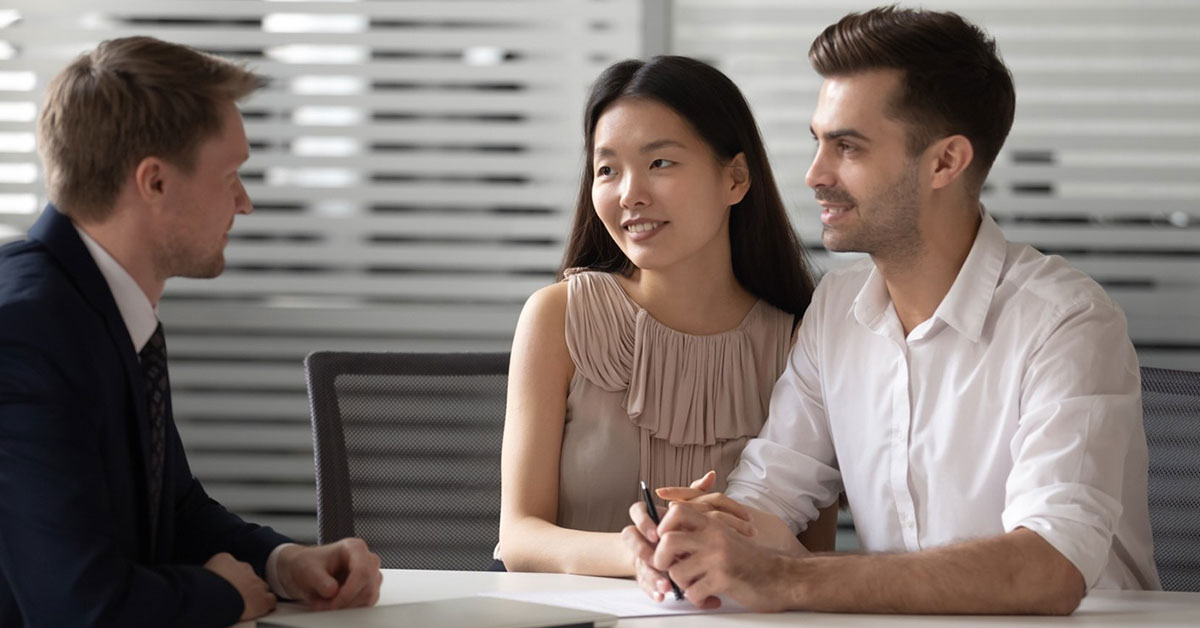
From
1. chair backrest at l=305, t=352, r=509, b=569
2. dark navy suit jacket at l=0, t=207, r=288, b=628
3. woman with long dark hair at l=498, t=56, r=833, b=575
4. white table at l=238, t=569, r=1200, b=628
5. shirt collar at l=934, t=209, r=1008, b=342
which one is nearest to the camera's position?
dark navy suit jacket at l=0, t=207, r=288, b=628

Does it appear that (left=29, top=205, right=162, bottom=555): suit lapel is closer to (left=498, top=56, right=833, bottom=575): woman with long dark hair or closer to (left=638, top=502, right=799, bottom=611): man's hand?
(left=638, top=502, right=799, bottom=611): man's hand

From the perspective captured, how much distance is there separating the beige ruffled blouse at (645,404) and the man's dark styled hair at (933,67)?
480mm

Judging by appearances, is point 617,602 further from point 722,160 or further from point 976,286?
point 722,160

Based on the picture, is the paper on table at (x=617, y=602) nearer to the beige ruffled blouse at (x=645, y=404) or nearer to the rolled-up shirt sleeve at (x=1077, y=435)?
the rolled-up shirt sleeve at (x=1077, y=435)

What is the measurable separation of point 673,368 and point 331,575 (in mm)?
840

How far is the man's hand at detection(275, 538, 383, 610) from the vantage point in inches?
60.7

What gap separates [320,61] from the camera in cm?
344

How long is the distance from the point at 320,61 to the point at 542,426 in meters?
1.64

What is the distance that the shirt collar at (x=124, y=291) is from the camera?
144cm

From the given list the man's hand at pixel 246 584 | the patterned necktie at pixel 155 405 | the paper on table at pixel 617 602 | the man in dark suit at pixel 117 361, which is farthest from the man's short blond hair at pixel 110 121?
the paper on table at pixel 617 602

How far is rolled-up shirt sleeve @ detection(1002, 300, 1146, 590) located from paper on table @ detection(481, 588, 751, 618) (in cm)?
42

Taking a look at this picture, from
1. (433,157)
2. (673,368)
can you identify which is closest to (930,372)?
(673,368)

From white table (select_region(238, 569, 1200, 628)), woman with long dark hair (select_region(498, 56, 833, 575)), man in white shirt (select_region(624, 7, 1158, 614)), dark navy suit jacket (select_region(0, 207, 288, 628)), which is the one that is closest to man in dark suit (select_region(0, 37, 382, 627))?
dark navy suit jacket (select_region(0, 207, 288, 628))

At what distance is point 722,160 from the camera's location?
7.45 feet
